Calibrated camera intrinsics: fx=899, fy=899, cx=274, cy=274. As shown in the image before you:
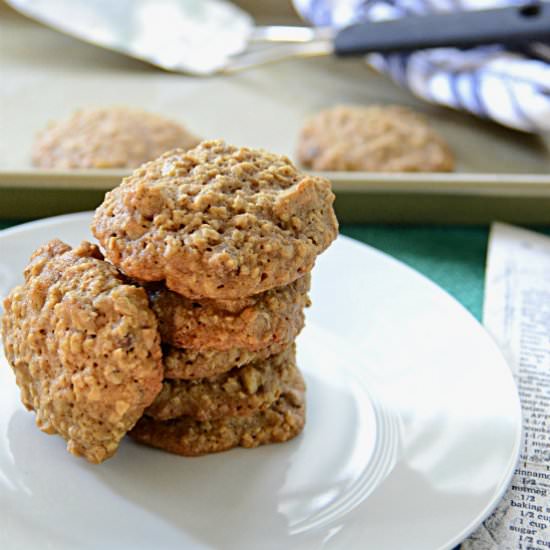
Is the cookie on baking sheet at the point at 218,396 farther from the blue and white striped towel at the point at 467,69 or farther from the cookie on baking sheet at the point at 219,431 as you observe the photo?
the blue and white striped towel at the point at 467,69

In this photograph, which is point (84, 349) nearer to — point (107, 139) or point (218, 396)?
point (218, 396)

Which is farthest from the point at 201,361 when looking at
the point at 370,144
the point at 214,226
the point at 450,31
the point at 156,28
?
the point at 156,28

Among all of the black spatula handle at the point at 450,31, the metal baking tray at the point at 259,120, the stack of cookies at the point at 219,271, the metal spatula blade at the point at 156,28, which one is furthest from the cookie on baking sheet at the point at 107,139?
the stack of cookies at the point at 219,271

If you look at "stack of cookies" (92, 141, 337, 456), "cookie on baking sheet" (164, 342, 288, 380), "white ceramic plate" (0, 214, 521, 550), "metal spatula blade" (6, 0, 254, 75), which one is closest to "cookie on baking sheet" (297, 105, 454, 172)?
"metal spatula blade" (6, 0, 254, 75)

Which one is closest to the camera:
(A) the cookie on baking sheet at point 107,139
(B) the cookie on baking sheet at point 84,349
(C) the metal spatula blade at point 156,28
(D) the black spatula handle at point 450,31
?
(B) the cookie on baking sheet at point 84,349

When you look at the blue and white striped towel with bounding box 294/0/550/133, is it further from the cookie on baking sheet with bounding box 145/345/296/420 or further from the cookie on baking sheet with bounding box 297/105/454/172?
the cookie on baking sheet with bounding box 145/345/296/420

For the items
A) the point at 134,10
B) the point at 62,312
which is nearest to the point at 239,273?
the point at 62,312
